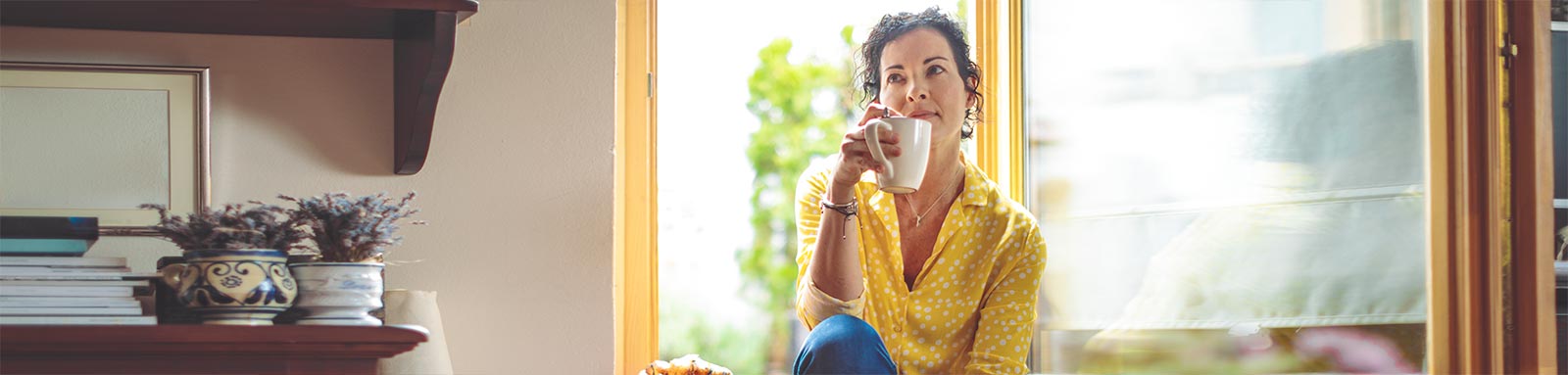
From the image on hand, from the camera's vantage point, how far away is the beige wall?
1735 millimetres

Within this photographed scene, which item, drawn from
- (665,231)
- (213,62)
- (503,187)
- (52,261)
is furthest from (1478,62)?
(52,261)

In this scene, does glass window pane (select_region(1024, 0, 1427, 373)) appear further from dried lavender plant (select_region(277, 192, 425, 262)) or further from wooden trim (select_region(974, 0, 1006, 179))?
dried lavender plant (select_region(277, 192, 425, 262))

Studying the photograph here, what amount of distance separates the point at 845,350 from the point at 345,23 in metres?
0.70

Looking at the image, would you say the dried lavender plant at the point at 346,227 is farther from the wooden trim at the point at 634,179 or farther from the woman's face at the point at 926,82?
the woman's face at the point at 926,82

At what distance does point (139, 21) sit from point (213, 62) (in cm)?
10

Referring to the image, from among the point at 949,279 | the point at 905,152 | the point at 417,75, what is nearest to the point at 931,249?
the point at 949,279

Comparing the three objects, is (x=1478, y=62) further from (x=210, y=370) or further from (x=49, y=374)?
(x=49, y=374)

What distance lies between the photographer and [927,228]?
2.00 m

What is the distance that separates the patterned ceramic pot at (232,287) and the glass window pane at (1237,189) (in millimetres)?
1231

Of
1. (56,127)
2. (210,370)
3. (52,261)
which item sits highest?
(56,127)

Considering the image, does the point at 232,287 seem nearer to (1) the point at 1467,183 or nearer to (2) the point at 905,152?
(2) the point at 905,152

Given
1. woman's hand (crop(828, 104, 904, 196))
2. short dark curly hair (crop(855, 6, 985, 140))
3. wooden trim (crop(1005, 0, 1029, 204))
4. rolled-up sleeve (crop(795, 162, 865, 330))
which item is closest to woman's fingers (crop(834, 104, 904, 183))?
woman's hand (crop(828, 104, 904, 196))

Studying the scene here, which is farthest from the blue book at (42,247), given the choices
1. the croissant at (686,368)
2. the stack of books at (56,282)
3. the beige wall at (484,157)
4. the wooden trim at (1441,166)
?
the wooden trim at (1441,166)

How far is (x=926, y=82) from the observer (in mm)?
1962
